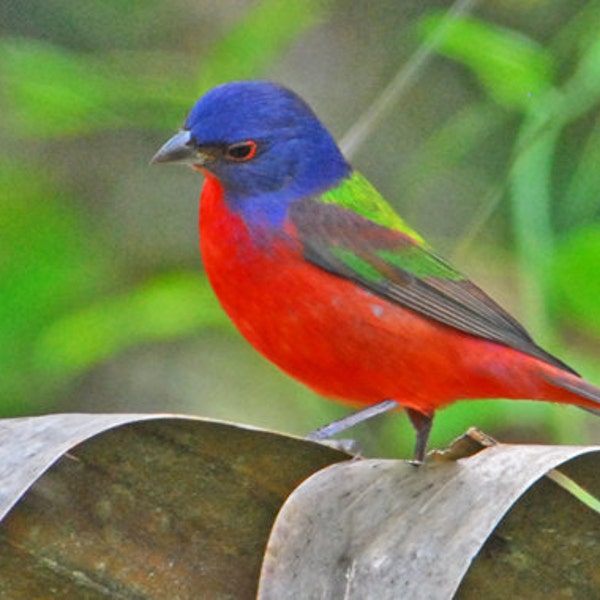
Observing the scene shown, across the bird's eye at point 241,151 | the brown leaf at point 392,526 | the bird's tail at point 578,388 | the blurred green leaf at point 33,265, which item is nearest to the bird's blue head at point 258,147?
the bird's eye at point 241,151

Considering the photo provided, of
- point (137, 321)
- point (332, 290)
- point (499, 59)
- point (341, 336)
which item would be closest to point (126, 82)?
point (137, 321)

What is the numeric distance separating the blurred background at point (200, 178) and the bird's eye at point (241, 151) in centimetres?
25

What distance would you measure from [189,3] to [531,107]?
10.2ft

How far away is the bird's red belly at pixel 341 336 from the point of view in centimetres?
352

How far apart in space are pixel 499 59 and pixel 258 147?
670 millimetres

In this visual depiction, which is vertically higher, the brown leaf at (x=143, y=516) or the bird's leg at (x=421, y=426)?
the brown leaf at (x=143, y=516)

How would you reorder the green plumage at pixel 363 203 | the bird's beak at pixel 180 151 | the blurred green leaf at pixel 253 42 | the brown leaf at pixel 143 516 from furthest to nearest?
1. the blurred green leaf at pixel 253 42
2. the green plumage at pixel 363 203
3. the bird's beak at pixel 180 151
4. the brown leaf at pixel 143 516

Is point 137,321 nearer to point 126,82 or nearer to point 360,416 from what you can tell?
point 126,82

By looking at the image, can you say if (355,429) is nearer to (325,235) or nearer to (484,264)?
(484,264)

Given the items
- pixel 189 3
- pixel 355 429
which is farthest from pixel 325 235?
pixel 189 3

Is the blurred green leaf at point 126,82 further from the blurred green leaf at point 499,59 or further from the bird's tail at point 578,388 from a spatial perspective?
the bird's tail at point 578,388

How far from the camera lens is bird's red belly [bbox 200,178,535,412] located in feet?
11.5

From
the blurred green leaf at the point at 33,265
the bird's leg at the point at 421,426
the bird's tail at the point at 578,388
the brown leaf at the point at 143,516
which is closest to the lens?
the brown leaf at the point at 143,516

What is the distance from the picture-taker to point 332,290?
3.59 meters
